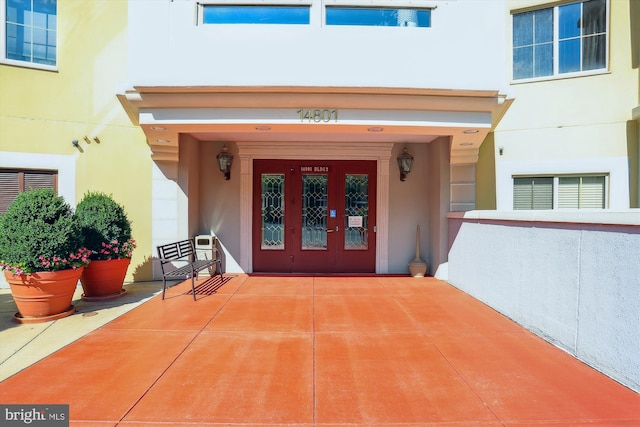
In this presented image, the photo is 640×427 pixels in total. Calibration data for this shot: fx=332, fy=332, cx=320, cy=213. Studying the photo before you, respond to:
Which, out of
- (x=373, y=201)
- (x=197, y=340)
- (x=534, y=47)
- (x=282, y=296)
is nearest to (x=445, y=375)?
(x=197, y=340)

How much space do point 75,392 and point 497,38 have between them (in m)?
7.02

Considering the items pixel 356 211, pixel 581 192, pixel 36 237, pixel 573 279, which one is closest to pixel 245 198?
pixel 356 211

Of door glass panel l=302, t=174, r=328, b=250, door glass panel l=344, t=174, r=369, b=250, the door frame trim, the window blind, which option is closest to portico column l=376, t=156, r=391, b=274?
the door frame trim

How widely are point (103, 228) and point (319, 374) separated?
4408 mm

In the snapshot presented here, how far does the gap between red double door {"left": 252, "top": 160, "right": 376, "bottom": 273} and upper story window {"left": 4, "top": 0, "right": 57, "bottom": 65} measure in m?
4.58

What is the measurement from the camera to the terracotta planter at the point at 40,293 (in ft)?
14.6

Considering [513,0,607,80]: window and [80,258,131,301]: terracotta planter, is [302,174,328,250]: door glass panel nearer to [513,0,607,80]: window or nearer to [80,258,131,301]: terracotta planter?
[80,258,131,301]: terracotta planter

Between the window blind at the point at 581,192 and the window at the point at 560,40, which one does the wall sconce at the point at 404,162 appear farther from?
the window blind at the point at 581,192

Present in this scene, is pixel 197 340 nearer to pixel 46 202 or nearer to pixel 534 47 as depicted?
pixel 46 202

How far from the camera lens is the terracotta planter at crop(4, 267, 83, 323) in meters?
4.46

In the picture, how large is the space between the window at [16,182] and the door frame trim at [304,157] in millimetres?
3791

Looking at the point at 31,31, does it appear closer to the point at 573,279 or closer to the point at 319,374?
the point at 319,374

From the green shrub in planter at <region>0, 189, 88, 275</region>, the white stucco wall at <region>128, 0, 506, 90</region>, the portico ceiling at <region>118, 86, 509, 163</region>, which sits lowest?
the green shrub in planter at <region>0, 189, 88, 275</region>

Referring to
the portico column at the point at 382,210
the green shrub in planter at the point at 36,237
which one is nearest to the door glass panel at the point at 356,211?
the portico column at the point at 382,210
